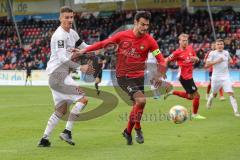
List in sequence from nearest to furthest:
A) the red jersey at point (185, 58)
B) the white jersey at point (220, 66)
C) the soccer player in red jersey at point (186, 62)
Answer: the soccer player in red jersey at point (186, 62)
the red jersey at point (185, 58)
the white jersey at point (220, 66)

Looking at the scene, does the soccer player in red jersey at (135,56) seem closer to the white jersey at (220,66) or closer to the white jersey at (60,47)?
the white jersey at (60,47)

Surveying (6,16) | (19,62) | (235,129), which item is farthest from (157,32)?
(235,129)

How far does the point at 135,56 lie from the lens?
38.8 feet

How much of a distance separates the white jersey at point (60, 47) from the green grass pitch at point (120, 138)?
5.04 feet

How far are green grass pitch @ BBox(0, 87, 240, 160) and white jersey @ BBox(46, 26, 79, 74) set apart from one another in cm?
154

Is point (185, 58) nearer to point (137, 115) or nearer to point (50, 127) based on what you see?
point (137, 115)

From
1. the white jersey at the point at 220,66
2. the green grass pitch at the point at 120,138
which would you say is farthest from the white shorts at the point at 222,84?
the green grass pitch at the point at 120,138

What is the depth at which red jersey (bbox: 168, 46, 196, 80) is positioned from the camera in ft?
61.1

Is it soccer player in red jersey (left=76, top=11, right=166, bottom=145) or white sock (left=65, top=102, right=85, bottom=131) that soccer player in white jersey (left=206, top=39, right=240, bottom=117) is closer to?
soccer player in red jersey (left=76, top=11, right=166, bottom=145)

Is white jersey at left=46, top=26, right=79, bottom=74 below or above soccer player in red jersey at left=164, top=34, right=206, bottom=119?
above

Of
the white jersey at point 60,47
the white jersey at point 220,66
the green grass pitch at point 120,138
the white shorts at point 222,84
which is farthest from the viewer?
the white jersey at point 220,66

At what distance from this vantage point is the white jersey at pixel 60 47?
37.2ft

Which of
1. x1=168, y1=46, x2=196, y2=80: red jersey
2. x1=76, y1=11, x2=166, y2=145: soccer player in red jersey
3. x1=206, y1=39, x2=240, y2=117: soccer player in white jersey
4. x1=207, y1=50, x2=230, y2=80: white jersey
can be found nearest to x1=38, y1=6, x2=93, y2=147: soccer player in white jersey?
x1=76, y1=11, x2=166, y2=145: soccer player in red jersey

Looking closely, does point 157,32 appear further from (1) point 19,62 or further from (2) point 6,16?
(2) point 6,16
